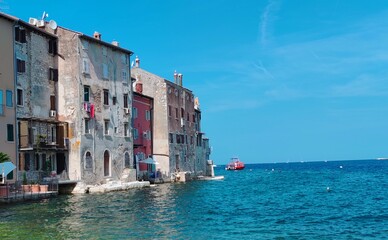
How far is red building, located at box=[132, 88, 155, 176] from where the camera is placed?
54.1 metres

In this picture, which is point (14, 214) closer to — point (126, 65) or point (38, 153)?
point (38, 153)

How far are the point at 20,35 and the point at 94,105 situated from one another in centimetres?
943

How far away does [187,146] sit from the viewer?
2611 inches

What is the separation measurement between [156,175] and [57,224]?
3370cm

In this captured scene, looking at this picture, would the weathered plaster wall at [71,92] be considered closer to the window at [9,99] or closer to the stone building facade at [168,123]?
the window at [9,99]

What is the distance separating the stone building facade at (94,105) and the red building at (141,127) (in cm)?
302

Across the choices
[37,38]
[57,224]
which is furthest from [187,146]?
[57,224]

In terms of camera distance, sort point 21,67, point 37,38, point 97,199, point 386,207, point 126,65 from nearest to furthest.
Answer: point 386,207, point 97,199, point 21,67, point 37,38, point 126,65

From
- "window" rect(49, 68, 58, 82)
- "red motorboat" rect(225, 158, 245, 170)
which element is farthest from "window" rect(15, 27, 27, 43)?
"red motorboat" rect(225, 158, 245, 170)

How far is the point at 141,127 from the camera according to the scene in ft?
Answer: 183

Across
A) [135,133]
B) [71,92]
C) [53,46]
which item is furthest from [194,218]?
[135,133]

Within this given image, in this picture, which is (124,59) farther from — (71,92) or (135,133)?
(71,92)

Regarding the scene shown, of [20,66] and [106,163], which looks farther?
[106,163]

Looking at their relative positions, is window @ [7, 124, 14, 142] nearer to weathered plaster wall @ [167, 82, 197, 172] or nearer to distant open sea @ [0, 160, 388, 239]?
distant open sea @ [0, 160, 388, 239]
